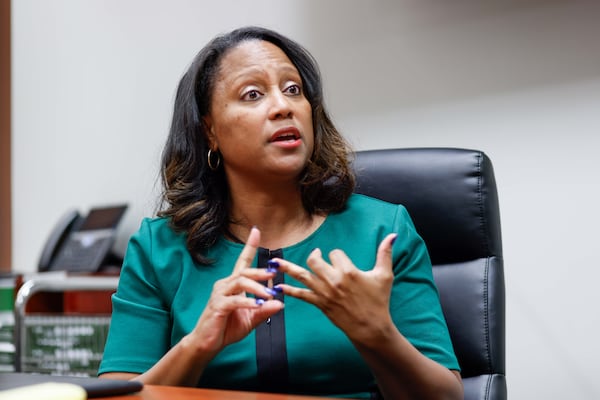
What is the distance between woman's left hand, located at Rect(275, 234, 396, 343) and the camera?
3.01ft

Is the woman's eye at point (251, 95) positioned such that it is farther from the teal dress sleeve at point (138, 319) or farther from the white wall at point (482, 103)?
the white wall at point (482, 103)

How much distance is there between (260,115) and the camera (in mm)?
1293

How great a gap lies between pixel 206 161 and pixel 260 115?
7.5 inches

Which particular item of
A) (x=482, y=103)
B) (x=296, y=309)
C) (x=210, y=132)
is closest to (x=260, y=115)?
(x=210, y=132)

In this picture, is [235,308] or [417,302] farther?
[417,302]

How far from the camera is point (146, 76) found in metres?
2.84

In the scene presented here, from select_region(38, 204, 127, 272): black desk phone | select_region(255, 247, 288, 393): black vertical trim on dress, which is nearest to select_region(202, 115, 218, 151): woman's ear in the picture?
select_region(255, 247, 288, 393): black vertical trim on dress

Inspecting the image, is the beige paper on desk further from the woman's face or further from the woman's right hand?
the woman's face

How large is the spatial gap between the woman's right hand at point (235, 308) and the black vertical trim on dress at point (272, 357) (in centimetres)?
17

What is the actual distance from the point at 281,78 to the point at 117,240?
5.40 feet

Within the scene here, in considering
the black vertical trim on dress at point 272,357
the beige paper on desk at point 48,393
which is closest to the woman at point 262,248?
the black vertical trim on dress at point 272,357

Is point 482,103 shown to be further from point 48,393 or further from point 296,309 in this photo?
point 48,393

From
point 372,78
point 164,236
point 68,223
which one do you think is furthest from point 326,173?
point 68,223

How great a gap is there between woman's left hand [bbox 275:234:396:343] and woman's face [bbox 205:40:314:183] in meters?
0.37
